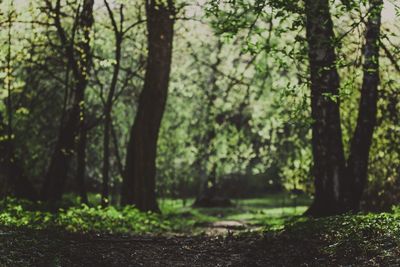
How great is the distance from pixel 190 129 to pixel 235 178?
1209 centimetres

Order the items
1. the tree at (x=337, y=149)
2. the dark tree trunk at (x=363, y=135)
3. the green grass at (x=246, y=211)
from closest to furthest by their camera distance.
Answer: the tree at (x=337, y=149) < the dark tree trunk at (x=363, y=135) < the green grass at (x=246, y=211)

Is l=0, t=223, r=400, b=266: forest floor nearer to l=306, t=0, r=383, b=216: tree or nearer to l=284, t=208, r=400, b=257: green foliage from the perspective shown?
l=284, t=208, r=400, b=257: green foliage

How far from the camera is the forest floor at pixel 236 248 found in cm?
762

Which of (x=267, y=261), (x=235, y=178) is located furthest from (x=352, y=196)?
(x=235, y=178)

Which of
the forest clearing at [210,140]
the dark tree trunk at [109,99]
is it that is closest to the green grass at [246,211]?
the forest clearing at [210,140]

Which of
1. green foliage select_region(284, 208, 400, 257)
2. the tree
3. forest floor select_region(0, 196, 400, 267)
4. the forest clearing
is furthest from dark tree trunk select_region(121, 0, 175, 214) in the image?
green foliage select_region(284, 208, 400, 257)

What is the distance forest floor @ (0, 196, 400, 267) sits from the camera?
7.62m

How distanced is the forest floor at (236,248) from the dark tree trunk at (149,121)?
776cm

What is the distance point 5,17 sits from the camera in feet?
48.0

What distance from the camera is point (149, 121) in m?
18.9

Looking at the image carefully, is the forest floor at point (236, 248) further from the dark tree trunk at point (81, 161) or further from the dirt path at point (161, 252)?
the dark tree trunk at point (81, 161)

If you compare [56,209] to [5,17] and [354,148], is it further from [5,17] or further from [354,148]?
[354,148]

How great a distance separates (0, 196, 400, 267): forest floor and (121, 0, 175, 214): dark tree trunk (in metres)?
7.76

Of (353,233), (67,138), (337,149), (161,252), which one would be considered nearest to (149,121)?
(67,138)
